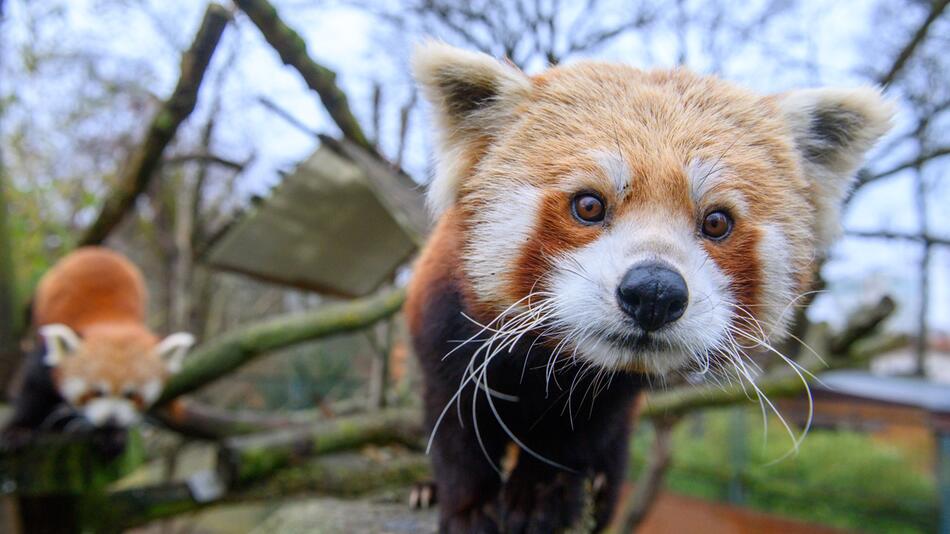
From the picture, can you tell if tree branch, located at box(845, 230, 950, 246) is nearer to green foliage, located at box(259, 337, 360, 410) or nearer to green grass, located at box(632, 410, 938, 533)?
green grass, located at box(632, 410, 938, 533)

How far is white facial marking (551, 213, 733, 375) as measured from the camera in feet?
3.98

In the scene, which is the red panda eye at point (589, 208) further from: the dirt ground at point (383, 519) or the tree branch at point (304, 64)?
the tree branch at point (304, 64)

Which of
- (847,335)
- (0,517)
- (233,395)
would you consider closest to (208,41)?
(0,517)

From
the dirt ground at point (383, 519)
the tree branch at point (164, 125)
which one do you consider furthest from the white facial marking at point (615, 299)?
the tree branch at point (164, 125)

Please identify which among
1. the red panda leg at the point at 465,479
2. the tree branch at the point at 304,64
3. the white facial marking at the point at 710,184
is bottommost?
the red panda leg at the point at 465,479

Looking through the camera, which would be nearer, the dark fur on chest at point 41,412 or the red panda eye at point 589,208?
the red panda eye at point 589,208

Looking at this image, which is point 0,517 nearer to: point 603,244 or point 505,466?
point 505,466

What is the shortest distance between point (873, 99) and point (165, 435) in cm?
768

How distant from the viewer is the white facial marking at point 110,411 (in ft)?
14.1

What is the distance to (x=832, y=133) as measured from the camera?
5.31 ft

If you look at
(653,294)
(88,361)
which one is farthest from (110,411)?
(653,294)

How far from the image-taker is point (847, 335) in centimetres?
404

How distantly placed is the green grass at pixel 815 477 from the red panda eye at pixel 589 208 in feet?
19.9

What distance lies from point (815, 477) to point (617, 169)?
7.82m
